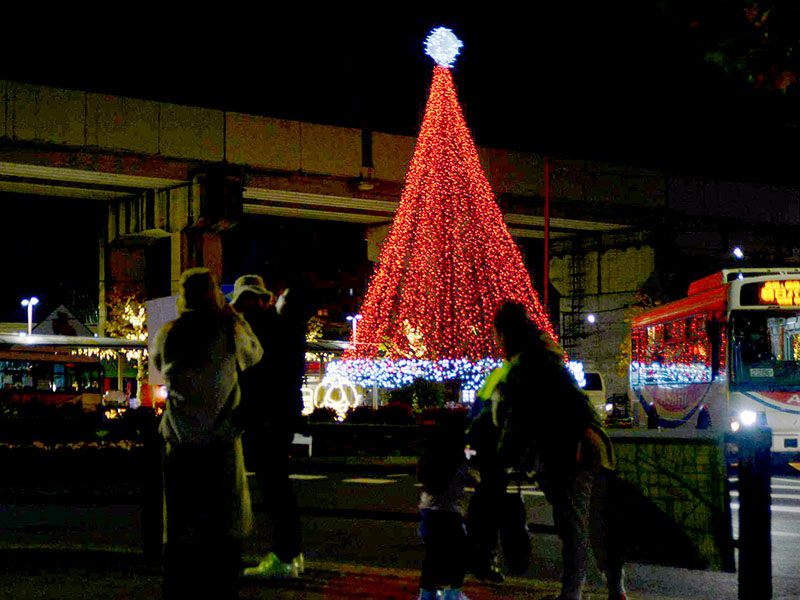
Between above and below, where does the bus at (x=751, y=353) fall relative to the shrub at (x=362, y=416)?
above

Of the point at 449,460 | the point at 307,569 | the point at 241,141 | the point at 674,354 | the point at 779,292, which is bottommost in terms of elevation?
the point at 307,569

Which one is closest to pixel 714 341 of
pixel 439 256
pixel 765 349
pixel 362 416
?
pixel 765 349

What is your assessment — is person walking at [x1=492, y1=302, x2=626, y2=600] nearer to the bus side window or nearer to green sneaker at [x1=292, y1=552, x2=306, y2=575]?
green sneaker at [x1=292, y1=552, x2=306, y2=575]

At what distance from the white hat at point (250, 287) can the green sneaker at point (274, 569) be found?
5.42ft

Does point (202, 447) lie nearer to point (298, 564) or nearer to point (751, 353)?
point (298, 564)

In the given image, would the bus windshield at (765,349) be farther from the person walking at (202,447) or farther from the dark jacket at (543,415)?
the person walking at (202,447)

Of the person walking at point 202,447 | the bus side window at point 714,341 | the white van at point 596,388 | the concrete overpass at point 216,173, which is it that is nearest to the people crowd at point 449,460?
the person walking at point 202,447

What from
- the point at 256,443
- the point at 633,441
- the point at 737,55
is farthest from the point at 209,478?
the point at 737,55

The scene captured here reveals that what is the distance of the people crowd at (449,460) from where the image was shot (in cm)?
586

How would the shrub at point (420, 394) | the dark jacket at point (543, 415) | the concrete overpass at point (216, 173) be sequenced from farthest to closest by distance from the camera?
the concrete overpass at point (216, 173) → the shrub at point (420, 394) → the dark jacket at point (543, 415)

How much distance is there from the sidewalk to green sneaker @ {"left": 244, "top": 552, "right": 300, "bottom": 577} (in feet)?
0.14

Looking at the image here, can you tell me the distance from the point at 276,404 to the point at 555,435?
1.93 metres

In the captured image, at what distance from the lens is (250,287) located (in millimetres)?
7422

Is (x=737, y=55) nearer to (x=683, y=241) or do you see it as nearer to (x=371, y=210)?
(x=371, y=210)
